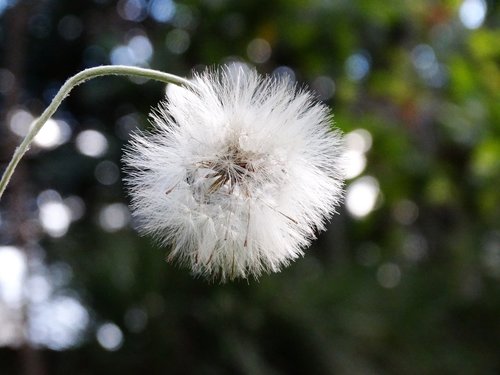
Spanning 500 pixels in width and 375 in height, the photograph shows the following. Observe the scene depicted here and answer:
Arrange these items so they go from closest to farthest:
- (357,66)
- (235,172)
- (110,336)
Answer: (235,172)
(357,66)
(110,336)

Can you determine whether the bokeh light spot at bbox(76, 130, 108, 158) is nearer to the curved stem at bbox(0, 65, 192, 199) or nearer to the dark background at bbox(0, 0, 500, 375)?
the dark background at bbox(0, 0, 500, 375)

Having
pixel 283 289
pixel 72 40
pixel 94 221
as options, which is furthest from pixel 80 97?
pixel 283 289

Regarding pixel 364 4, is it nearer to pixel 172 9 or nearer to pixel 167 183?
pixel 172 9

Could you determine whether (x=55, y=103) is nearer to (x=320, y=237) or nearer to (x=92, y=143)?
(x=92, y=143)

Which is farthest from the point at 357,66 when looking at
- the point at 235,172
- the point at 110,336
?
the point at 235,172

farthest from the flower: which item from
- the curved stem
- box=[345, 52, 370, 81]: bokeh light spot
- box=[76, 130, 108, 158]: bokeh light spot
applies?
box=[76, 130, 108, 158]: bokeh light spot

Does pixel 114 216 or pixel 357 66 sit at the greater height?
pixel 357 66
